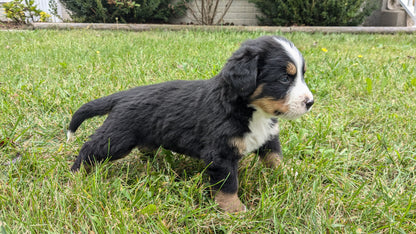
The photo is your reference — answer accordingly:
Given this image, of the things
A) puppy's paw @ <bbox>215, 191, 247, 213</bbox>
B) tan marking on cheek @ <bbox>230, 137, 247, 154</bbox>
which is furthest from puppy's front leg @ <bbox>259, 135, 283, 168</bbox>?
puppy's paw @ <bbox>215, 191, 247, 213</bbox>

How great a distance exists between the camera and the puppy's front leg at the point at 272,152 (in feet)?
7.86

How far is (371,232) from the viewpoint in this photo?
1.79 m

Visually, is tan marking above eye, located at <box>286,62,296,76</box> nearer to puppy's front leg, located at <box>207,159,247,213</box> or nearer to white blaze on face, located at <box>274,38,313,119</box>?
white blaze on face, located at <box>274,38,313,119</box>

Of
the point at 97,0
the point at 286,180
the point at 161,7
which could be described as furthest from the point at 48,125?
the point at 161,7

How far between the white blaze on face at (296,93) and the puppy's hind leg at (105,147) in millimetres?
1124

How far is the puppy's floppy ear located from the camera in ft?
6.41

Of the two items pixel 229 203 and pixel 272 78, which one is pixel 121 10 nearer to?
pixel 272 78

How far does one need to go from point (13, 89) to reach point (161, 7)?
8448mm

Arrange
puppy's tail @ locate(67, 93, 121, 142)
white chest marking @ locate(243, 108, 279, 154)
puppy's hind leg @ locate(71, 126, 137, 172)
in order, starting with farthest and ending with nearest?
puppy's tail @ locate(67, 93, 121, 142) → puppy's hind leg @ locate(71, 126, 137, 172) → white chest marking @ locate(243, 108, 279, 154)

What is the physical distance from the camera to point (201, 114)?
2229 mm

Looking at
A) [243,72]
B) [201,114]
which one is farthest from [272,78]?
[201,114]

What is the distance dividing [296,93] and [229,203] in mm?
807

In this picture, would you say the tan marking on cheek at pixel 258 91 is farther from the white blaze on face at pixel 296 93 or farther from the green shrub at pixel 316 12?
the green shrub at pixel 316 12

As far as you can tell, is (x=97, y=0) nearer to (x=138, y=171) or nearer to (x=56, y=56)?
(x=56, y=56)
